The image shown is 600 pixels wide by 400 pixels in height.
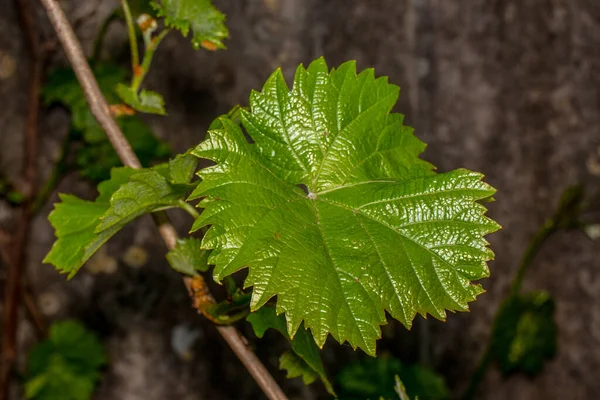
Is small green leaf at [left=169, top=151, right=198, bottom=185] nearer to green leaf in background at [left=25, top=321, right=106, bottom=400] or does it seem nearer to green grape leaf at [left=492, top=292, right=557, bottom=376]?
green leaf in background at [left=25, top=321, right=106, bottom=400]

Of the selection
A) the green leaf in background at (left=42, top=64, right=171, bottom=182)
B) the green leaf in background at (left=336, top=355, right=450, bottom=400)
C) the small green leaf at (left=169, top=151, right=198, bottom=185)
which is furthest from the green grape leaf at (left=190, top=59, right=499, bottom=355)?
the green leaf in background at (left=336, top=355, right=450, bottom=400)

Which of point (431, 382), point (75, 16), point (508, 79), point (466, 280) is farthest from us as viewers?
point (508, 79)

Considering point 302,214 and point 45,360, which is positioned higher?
point 302,214

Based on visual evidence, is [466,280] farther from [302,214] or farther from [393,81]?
[393,81]

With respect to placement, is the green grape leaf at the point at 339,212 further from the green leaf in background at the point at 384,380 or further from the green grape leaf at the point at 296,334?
the green leaf in background at the point at 384,380

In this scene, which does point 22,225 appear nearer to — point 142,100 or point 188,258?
point 142,100

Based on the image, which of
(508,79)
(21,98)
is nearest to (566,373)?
(508,79)

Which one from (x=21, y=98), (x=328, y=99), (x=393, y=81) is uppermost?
(x=21, y=98)
